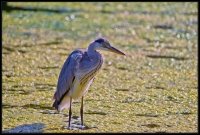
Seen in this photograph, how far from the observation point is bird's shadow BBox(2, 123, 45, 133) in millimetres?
4543

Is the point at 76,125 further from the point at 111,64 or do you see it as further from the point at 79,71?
the point at 111,64

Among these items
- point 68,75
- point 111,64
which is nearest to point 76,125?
point 68,75

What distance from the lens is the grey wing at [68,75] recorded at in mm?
4809

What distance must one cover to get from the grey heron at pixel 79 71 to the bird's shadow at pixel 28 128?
26 cm

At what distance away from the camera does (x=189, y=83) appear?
6332 millimetres

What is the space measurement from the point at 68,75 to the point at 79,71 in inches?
3.6

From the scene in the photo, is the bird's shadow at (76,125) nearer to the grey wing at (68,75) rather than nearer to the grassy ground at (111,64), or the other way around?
the grassy ground at (111,64)

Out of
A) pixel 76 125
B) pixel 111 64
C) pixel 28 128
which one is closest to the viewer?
pixel 28 128

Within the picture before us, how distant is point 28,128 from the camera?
15.2ft

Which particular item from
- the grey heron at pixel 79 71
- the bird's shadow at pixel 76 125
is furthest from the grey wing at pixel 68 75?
the bird's shadow at pixel 76 125

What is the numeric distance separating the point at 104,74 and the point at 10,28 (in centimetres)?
281

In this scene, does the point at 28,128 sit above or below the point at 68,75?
below

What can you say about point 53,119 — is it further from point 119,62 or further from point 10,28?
point 10,28

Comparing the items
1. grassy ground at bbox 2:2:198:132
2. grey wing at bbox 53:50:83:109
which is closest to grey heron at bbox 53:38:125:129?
grey wing at bbox 53:50:83:109
